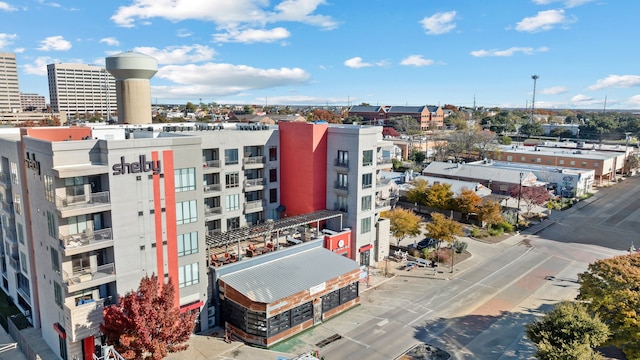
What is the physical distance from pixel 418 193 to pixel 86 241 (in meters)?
52.5

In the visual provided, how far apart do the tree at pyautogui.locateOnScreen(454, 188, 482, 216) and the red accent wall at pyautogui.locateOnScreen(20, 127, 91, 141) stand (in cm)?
5076

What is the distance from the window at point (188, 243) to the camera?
33.1 meters

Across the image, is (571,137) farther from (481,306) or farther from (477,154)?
(481,306)

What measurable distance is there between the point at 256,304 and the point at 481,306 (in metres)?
21.0

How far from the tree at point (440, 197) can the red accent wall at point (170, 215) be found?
150ft

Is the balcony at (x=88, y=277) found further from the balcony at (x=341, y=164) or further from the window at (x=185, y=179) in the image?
the balcony at (x=341, y=164)

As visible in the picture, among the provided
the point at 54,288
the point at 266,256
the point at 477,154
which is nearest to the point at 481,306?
the point at 266,256

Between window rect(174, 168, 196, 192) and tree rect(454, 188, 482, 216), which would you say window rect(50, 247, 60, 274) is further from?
tree rect(454, 188, 482, 216)

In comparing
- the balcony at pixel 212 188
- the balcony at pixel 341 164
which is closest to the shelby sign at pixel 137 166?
the balcony at pixel 212 188

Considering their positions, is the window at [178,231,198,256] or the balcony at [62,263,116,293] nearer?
the balcony at [62,263,116,293]

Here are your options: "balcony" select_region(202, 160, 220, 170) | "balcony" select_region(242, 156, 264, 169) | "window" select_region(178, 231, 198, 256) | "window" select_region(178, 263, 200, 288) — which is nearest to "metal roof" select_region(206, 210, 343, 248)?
"window" select_region(178, 231, 198, 256)

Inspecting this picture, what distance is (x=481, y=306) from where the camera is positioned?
3950cm

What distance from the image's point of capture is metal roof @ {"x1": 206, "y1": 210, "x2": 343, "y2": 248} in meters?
37.1

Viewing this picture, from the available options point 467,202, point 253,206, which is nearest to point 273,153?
point 253,206
